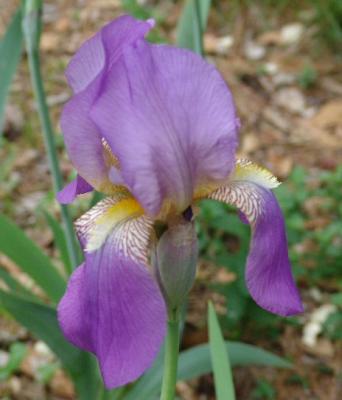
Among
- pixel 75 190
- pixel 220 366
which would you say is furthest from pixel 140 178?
pixel 220 366

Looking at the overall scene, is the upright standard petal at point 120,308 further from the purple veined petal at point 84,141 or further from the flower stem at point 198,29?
the flower stem at point 198,29

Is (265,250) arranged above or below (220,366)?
above

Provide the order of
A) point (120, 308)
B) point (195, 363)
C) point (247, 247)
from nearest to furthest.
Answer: point (120, 308)
point (195, 363)
point (247, 247)

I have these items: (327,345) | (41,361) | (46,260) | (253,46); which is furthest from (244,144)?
(46,260)

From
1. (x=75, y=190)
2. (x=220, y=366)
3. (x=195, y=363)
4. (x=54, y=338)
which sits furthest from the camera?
(x=195, y=363)

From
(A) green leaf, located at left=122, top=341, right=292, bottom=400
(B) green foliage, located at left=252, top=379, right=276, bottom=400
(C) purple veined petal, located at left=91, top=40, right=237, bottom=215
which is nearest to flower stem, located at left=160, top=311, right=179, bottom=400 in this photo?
(C) purple veined petal, located at left=91, top=40, right=237, bottom=215

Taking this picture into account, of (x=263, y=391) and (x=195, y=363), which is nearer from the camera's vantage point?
(x=195, y=363)

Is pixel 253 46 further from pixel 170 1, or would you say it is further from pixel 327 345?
pixel 327 345

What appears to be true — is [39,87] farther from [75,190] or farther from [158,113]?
[158,113]
